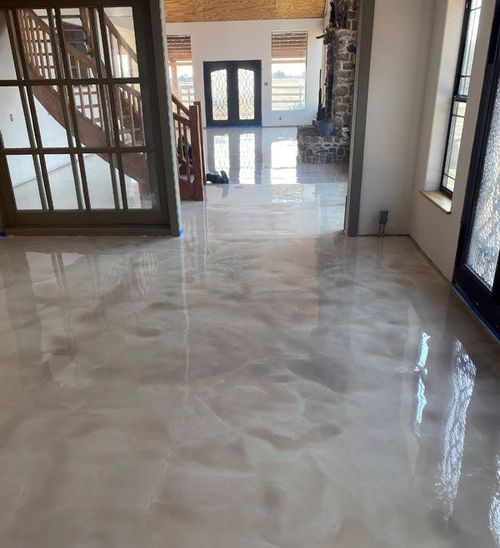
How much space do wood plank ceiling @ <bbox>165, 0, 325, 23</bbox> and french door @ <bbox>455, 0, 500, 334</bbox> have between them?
12356 millimetres

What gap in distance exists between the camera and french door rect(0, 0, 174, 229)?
13.3 ft

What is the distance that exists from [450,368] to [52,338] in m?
2.26

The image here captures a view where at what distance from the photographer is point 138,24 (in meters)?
4.04

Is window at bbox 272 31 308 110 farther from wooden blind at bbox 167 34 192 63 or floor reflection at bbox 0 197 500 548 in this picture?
floor reflection at bbox 0 197 500 548

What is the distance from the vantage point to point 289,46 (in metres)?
14.9

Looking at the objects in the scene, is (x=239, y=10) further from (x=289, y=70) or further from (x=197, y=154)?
(x=197, y=154)

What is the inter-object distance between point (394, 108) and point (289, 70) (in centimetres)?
1211

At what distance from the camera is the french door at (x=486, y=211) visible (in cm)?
282

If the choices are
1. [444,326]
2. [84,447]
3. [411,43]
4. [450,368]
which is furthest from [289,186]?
[84,447]

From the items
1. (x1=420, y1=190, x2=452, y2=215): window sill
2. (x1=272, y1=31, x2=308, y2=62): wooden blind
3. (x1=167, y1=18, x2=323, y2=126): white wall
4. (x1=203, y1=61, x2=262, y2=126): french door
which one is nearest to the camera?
(x1=420, y1=190, x2=452, y2=215): window sill

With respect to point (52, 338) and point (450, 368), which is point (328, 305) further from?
point (52, 338)

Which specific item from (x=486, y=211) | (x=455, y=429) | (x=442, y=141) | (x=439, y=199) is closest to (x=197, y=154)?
(x=442, y=141)

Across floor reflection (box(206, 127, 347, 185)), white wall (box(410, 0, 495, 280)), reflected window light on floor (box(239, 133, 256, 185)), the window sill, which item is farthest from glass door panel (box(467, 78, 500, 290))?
reflected window light on floor (box(239, 133, 256, 185))

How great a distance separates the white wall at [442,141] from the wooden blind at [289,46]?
12.1m
